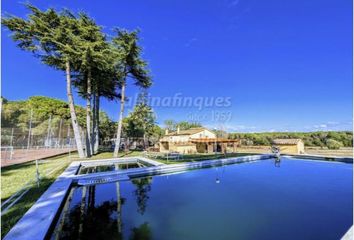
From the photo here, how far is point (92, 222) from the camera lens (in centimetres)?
528

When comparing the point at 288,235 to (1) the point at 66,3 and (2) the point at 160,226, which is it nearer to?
(2) the point at 160,226

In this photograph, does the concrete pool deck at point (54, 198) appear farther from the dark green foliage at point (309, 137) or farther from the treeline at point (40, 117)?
the dark green foliage at point (309, 137)

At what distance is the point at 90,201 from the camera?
6.94 m

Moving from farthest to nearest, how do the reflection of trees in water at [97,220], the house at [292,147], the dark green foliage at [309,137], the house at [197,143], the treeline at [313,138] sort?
the dark green foliage at [309,137] → the treeline at [313,138] → the house at [197,143] → the house at [292,147] → the reflection of trees in water at [97,220]

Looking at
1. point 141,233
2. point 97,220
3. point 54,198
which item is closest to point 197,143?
point 54,198

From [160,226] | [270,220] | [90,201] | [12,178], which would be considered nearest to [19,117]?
[12,178]

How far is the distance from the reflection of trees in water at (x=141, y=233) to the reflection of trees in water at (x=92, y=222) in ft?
0.92

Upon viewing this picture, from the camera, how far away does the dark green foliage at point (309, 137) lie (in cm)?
2741

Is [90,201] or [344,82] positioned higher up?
[344,82]

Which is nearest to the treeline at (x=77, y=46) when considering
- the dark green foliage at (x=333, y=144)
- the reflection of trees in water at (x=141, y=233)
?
the reflection of trees in water at (x=141, y=233)

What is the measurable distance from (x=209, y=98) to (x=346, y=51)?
47.6ft

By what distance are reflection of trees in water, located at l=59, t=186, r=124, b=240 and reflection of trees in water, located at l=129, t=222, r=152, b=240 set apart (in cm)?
28

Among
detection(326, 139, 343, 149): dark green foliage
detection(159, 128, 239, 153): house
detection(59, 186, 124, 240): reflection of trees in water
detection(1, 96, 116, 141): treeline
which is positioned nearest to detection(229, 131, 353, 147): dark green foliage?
detection(326, 139, 343, 149): dark green foliage

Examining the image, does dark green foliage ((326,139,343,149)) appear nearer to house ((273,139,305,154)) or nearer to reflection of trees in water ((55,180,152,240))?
house ((273,139,305,154))
